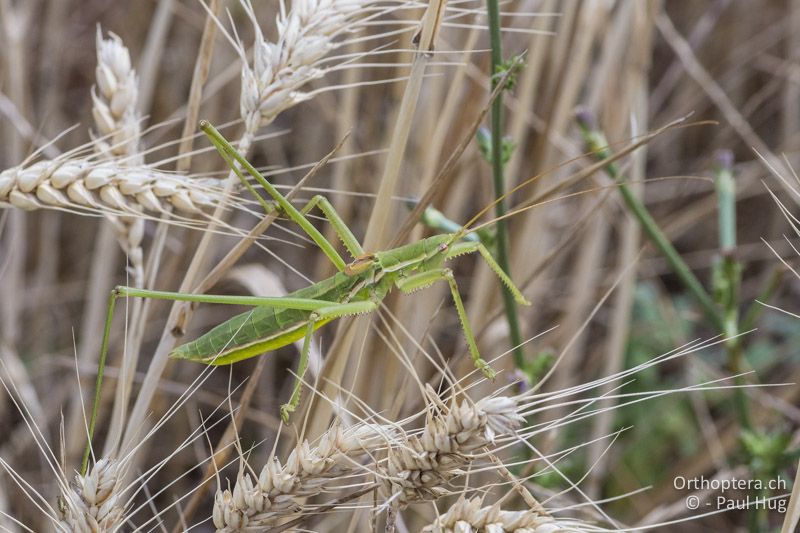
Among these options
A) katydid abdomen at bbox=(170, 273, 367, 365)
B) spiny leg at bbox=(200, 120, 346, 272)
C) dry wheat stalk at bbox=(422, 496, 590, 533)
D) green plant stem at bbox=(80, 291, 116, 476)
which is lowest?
dry wheat stalk at bbox=(422, 496, 590, 533)

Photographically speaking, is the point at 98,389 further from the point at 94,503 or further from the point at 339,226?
the point at 339,226

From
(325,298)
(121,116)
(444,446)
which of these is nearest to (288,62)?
(121,116)

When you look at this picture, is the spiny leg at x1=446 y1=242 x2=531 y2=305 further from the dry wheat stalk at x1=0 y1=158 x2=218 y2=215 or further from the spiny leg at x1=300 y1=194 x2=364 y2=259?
the dry wheat stalk at x1=0 y1=158 x2=218 y2=215

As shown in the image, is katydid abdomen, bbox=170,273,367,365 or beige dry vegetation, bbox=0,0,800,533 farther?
katydid abdomen, bbox=170,273,367,365

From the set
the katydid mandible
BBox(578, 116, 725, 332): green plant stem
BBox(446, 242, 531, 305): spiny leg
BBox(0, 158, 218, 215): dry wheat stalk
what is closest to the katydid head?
the katydid mandible

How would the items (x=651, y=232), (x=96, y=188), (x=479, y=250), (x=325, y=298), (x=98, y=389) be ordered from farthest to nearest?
(x=651, y=232)
(x=325, y=298)
(x=479, y=250)
(x=96, y=188)
(x=98, y=389)

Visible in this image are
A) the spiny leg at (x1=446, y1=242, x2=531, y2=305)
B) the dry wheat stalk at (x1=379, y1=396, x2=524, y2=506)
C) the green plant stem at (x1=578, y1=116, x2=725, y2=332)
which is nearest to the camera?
the dry wheat stalk at (x1=379, y1=396, x2=524, y2=506)
